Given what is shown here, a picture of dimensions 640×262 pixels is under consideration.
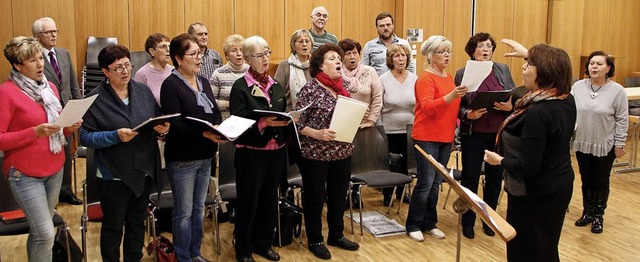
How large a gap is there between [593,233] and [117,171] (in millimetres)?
3760

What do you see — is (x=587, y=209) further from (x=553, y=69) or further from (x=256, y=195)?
(x=256, y=195)

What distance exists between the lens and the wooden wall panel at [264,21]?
28.0 ft

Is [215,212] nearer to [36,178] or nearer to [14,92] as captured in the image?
[36,178]

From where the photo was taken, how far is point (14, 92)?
9.91 ft

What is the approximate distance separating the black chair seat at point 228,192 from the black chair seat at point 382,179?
0.99 meters

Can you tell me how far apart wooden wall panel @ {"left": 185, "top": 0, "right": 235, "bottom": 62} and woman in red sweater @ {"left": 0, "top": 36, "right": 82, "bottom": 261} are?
5.17 metres

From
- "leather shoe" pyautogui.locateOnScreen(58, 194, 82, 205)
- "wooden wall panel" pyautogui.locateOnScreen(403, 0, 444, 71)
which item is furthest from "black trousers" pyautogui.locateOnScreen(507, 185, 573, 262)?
"wooden wall panel" pyautogui.locateOnScreen(403, 0, 444, 71)

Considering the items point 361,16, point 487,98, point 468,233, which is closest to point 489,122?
point 487,98

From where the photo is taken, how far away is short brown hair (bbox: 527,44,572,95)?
2771 mm

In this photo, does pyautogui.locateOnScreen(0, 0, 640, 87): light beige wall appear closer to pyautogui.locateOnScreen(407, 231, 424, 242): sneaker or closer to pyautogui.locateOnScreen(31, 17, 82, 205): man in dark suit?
pyautogui.locateOnScreen(31, 17, 82, 205): man in dark suit

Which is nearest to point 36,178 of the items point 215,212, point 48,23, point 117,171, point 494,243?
point 117,171

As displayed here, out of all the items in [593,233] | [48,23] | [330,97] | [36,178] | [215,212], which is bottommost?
[593,233]

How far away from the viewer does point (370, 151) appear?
5008 mm

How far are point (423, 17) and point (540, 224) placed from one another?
6867 millimetres
